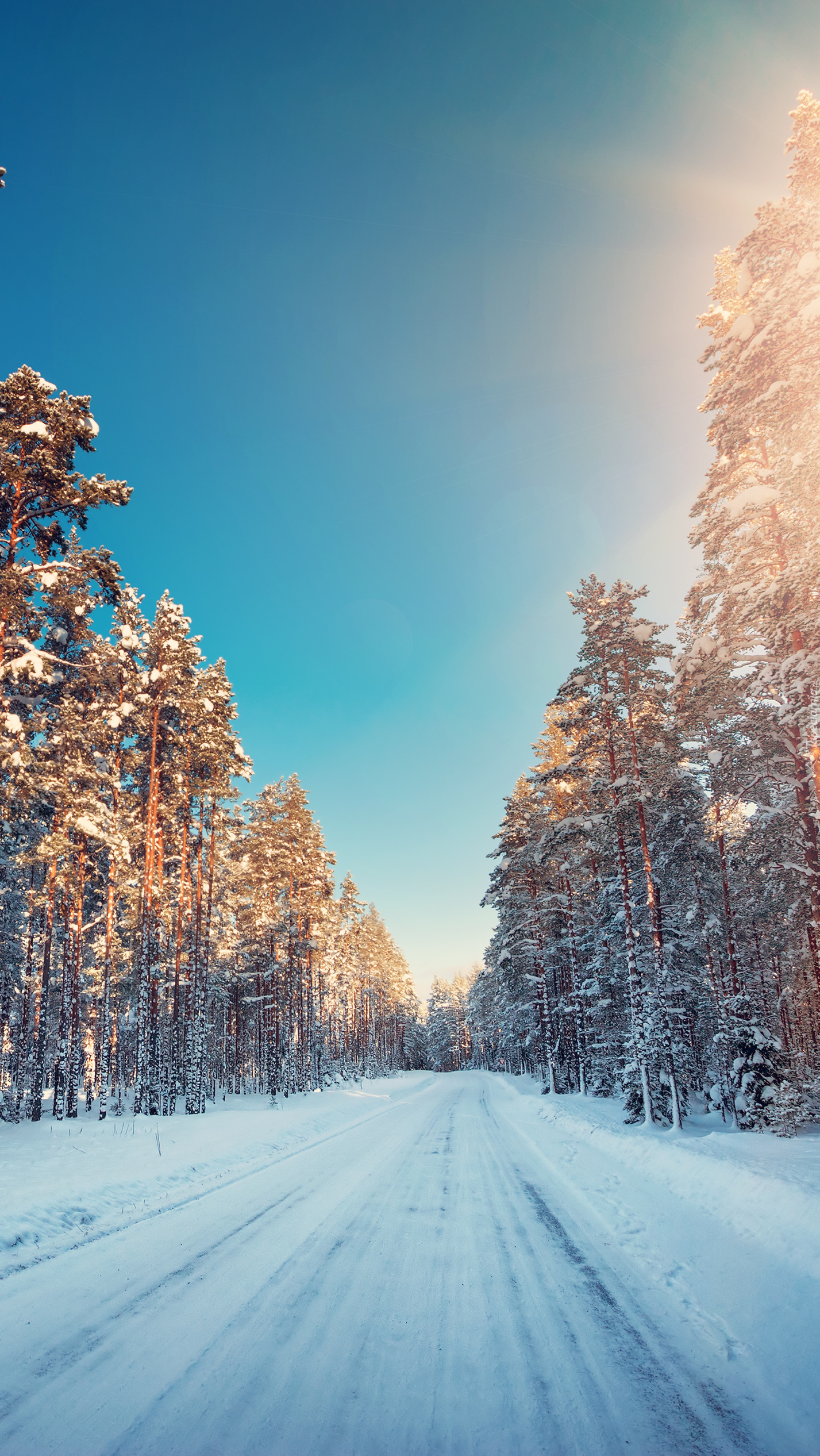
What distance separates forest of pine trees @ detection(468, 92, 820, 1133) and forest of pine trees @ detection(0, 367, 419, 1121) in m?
13.3

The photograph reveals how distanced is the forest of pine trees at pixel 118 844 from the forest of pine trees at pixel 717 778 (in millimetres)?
13349

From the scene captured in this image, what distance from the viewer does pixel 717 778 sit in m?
Result: 17.4

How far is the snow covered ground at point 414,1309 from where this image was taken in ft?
12.2

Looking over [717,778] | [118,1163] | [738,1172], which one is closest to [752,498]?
[717,778]

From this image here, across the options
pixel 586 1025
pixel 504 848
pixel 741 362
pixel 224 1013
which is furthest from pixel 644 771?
pixel 224 1013

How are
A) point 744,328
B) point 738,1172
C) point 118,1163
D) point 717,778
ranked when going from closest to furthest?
point 738,1172, point 118,1163, point 744,328, point 717,778

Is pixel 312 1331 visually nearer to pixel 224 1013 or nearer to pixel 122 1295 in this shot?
pixel 122 1295

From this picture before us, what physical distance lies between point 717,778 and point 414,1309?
1568 cm

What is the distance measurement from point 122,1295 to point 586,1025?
1008 inches

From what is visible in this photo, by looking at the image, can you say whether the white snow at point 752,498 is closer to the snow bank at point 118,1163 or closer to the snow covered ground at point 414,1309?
the snow covered ground at point 414,1309

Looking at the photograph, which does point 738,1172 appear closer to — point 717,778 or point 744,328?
point 717,778

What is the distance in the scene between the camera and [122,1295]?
5.52 meters

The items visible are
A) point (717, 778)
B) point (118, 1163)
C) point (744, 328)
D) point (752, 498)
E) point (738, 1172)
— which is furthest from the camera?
point (717, 778)

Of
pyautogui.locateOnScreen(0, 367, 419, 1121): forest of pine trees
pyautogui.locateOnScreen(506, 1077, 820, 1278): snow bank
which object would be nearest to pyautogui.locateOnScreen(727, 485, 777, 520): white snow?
pyautogui.locateOnScreen(506, 1077, 820, 1278): snow bank
